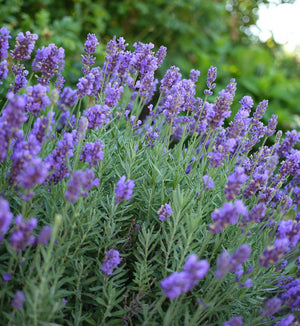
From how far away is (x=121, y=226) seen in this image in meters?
1.91

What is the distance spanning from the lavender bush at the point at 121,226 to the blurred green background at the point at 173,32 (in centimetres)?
283

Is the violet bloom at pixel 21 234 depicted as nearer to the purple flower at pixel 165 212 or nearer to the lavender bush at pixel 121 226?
the lavender bush at pixel 121 226

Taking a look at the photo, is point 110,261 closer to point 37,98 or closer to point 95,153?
point 95,153

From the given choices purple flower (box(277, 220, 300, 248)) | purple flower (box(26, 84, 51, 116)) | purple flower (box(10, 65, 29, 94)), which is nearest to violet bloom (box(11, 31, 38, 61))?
purple flower (box(10, 65, 29, 94))

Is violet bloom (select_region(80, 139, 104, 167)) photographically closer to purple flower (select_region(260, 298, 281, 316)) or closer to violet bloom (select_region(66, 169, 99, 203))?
violet bloom (select_region(66, 169, 99, 203))

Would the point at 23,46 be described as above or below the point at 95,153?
above

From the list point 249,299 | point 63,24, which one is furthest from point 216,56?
point 249,299

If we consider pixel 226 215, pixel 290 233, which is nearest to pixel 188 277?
pixel 226 215

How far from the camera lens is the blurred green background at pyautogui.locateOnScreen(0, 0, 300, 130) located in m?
5.56

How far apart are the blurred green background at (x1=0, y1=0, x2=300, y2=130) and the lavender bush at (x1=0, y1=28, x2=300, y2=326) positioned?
2.83 m

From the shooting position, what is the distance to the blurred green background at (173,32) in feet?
18.2

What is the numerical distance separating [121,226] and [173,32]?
7.20 meters

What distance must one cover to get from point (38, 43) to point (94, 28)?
280 cm

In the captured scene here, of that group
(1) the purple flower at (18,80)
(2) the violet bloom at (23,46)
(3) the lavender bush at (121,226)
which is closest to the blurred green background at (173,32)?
(1) the purple flower at (18,80)
